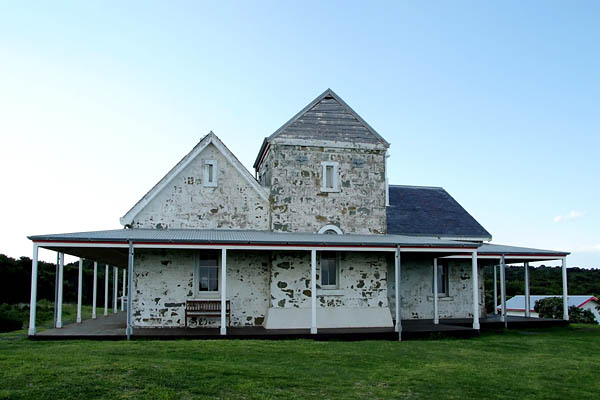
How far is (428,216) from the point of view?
23922 mm

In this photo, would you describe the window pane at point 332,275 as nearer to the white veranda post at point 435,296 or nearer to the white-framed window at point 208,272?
the white-framed window at point 208,272

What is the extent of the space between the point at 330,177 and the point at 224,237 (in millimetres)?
4878

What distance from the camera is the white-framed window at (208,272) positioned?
17938 mm

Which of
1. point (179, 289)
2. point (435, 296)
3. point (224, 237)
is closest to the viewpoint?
point (224, 237)

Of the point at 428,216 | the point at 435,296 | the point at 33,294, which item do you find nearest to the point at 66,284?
the point at 428,216

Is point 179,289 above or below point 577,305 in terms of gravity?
above

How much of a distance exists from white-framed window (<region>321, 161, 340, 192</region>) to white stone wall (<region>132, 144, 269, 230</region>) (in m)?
2.02

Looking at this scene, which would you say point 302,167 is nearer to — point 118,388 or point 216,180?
point 216,180

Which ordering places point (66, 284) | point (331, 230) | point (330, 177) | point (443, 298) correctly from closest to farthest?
point (331, 230) < point (330, 177) < point (443, 298) < point (66, 284)

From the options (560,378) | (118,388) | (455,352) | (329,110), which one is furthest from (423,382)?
(329,110)

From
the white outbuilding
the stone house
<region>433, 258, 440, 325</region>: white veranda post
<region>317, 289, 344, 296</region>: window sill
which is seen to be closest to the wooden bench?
the stone house

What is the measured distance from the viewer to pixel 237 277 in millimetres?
18234

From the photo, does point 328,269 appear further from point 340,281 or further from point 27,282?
point 27,282

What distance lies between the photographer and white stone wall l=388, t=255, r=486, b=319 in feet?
71.7
